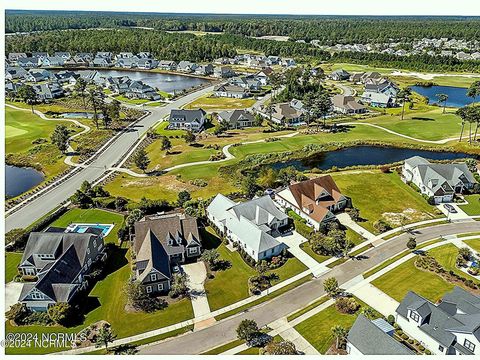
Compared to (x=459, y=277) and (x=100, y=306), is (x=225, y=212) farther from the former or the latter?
(x=459, y=277)

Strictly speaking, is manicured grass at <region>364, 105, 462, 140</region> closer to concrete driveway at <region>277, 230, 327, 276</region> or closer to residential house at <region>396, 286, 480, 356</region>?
concrete driveway at <region>277, 230, 327, 276</region>

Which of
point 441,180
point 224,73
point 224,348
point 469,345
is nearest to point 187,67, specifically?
point 224,73

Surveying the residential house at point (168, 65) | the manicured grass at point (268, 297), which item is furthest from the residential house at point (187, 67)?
the manicured grass at point (268, 297)

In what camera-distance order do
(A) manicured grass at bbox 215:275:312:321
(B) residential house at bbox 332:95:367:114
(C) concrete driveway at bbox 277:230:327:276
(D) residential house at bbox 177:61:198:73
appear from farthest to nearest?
(D) residential house at bbox 177:61:198:73 → (B) residential house at bbox 332:95:367:114 → (C) concrete driveway at bbox 277:230:327:276 → (A) manicured grass at bbox 215:275:312:321

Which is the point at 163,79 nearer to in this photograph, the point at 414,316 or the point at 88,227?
the point at 88,227

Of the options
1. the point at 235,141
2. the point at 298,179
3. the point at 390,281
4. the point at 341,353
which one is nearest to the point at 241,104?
the point at 235,141

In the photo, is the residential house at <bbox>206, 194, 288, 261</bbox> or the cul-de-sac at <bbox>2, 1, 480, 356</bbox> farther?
the residential house at <bbox>206, 194, 288, 261</bbox>

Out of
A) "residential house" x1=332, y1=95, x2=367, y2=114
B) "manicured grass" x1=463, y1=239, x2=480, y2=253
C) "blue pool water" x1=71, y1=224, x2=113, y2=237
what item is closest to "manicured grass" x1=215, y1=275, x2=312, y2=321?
"manicured grass" x1=463, y1=239, x2=480, y2=253
